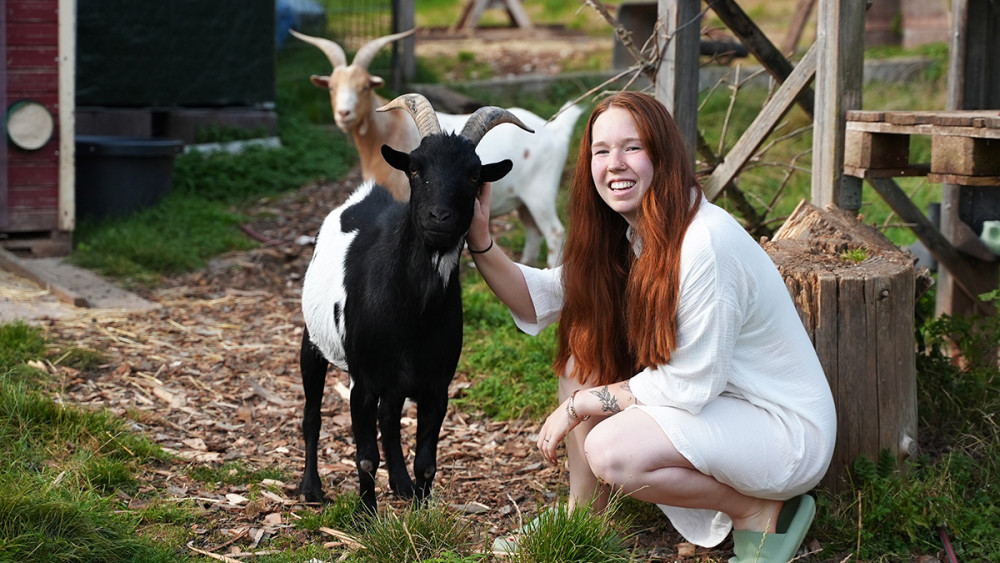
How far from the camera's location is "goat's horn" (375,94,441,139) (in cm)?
376

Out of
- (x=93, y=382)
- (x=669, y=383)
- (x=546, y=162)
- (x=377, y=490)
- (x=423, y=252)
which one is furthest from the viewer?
(x=546, y=162)

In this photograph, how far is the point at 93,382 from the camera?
5344mm

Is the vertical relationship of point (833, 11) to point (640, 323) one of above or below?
above

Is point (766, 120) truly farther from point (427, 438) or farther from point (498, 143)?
point (498, 143)

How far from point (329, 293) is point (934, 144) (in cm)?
243

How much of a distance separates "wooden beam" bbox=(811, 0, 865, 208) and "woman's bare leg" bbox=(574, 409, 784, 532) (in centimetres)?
174

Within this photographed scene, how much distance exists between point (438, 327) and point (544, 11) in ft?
54.5

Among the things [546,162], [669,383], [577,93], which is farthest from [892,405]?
[577,93]

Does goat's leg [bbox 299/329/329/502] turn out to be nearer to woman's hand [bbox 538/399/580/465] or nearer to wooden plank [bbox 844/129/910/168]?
woman's hand [bbox 538/399/580/465]

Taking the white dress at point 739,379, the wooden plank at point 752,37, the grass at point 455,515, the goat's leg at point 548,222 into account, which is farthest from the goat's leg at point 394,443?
the goat's leg at point 548,222

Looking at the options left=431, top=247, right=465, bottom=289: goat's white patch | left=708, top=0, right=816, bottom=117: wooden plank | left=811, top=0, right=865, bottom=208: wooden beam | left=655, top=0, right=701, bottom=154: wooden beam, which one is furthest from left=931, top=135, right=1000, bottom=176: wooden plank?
left=431, top=247, right=465, bottom=289: goat's white patch

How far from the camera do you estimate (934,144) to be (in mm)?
4141

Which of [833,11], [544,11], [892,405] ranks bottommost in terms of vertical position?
[892,405]

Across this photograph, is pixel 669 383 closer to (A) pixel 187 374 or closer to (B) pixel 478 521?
(B) pixel 478 521
